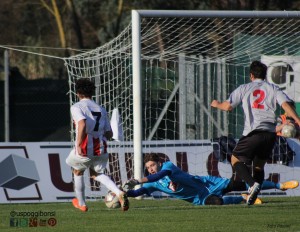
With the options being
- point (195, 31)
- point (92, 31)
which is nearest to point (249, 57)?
point (195, 31)

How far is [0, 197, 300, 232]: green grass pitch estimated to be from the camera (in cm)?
1070

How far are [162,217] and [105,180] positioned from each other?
91 centimetres

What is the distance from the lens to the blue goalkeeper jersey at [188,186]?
43.8ft

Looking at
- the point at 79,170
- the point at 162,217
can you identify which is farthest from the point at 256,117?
the point at 79,170

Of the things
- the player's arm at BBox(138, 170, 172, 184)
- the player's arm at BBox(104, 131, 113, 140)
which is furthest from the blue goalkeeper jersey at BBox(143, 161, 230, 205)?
the player's arm at BBox(104, 131, 113, 140)

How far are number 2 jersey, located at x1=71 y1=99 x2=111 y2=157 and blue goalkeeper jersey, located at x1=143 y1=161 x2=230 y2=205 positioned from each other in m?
1.15

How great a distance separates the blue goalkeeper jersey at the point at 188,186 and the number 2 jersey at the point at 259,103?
1153 millimetres

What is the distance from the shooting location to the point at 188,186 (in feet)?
44.2

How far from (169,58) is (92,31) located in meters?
20.2

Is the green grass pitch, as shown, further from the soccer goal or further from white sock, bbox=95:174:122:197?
the soccer goal

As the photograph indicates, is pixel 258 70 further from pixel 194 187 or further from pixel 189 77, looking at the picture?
pixel 189 77

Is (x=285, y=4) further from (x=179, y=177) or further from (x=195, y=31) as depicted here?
(x=179, y=177)

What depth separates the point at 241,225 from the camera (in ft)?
35.4

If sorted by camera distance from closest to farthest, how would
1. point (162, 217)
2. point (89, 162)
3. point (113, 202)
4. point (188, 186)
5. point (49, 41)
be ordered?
point (162, 217) < point (89, 162) < point (113, 202) < point (188, 186) < point (49, 41)
